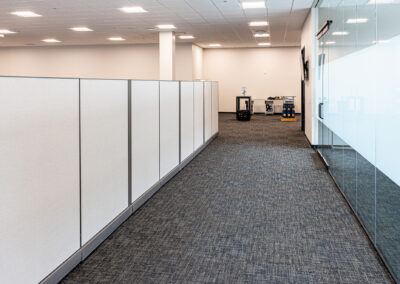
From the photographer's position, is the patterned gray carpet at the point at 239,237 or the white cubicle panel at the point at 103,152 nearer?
the patterned gray carpet at the point at 239,237

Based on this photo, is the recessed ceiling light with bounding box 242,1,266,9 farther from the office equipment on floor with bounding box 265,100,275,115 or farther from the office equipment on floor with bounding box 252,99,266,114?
the office equipment on floor with bounding box 252,99,266,114

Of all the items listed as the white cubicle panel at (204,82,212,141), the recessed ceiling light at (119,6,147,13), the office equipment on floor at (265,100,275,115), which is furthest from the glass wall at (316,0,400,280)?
the office equipment on floor at (265,100,275,115)

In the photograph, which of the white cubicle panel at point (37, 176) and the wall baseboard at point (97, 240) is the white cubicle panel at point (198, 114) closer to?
the wall baseboard at point (97, 240)

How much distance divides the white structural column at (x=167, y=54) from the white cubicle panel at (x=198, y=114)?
219 inches

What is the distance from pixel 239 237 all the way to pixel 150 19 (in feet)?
26.6

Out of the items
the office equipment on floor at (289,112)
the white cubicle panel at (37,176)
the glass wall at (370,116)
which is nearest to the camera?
the white cubicle panel at (37,176)

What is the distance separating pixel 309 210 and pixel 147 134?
5.61 ft

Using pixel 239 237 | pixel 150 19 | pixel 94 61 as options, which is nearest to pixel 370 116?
pixel 239 237

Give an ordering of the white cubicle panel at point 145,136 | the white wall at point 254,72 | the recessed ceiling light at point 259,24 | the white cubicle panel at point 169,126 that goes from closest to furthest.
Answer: the white cubicle panel at point 145,136
the white cubicle panel at point 169,126
the recessed ceiling light at point 259,24
the white wall at point 254,72

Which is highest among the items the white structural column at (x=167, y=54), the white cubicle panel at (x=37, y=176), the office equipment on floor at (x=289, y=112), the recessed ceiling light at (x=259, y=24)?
the recessed ceiling light at (x=259, y=24)

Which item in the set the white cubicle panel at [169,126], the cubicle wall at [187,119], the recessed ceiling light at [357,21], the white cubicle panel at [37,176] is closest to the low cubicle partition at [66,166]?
the white cubicle panel at [37,176]

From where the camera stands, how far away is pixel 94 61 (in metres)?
16.3

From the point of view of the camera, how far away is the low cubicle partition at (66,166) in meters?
1.93

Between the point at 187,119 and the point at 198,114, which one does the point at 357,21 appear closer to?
the point at 187,119
